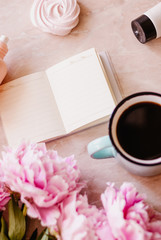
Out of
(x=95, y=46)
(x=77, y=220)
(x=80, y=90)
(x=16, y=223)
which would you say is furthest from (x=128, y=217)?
(x=95, y=46)

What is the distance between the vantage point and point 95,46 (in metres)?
0.73

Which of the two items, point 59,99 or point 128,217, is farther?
point 59,99

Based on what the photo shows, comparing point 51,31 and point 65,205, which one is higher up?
point 51,31

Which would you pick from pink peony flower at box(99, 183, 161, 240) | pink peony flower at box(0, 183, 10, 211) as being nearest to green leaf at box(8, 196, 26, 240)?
pink peony flower at box(0, 183, 10, 211)

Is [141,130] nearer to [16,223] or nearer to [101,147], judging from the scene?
[101,147]

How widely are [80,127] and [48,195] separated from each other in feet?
0.73

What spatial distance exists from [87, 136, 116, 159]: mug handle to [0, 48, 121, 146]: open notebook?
111mm

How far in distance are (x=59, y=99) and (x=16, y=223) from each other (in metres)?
0.29

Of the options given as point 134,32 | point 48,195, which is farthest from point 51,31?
point 48,195

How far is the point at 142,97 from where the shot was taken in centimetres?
55

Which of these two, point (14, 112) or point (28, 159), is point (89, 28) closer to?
point (14, 112)

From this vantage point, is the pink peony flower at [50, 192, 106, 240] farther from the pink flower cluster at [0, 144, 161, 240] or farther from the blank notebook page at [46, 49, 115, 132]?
the blank notebook page at [46, 49, 115, 132]

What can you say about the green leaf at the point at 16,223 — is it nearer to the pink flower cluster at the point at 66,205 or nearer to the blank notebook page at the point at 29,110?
the pink flower cluster at the point at 66,205

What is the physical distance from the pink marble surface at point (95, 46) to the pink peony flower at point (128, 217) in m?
0.16
